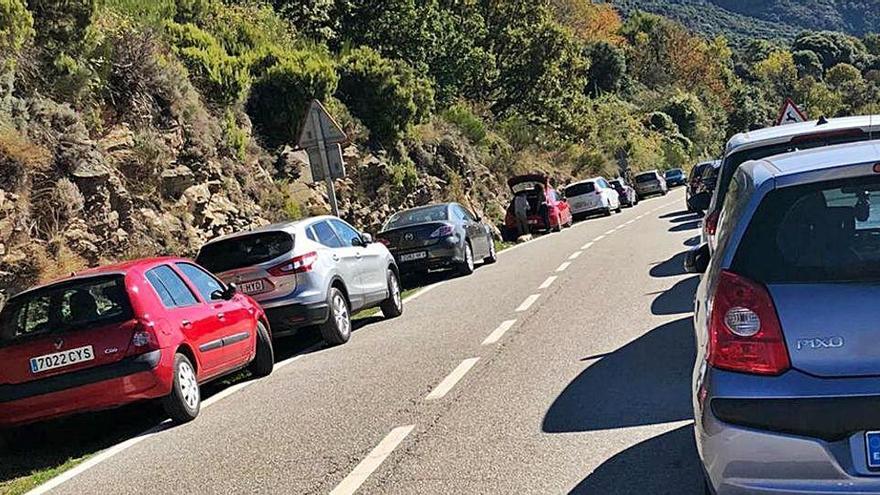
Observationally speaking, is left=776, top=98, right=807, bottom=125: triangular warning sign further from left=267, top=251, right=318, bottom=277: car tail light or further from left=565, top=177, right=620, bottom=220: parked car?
left=565, top=177, right=620, bottom=220: parked car

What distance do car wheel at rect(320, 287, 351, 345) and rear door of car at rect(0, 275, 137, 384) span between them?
3726 millimetres

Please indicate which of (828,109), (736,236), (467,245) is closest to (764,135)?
(736,236)

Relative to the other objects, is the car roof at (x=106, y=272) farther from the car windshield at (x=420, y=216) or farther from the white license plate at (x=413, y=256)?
the car windshield at (x=420, y=216)

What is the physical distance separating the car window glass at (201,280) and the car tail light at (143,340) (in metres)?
1.42

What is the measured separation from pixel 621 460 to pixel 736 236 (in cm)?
213

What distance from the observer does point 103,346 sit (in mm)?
8250

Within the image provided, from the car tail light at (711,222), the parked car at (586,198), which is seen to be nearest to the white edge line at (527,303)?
the car tail light at (711,222)

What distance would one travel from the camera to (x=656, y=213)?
34844 mm

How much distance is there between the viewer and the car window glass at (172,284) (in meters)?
9.09

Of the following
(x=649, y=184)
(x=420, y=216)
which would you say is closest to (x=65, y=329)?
(x=420, y=216)

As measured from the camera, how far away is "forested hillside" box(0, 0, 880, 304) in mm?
14750

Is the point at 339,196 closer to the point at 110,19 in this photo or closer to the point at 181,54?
the point at 181,54

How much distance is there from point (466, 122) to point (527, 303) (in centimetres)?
2328

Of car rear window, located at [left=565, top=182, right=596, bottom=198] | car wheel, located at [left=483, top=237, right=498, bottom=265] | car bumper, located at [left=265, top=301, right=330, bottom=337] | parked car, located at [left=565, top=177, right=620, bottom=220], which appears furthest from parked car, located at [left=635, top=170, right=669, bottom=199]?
car bumper, located at [left=265, top=301, right=330, bottom=337]
